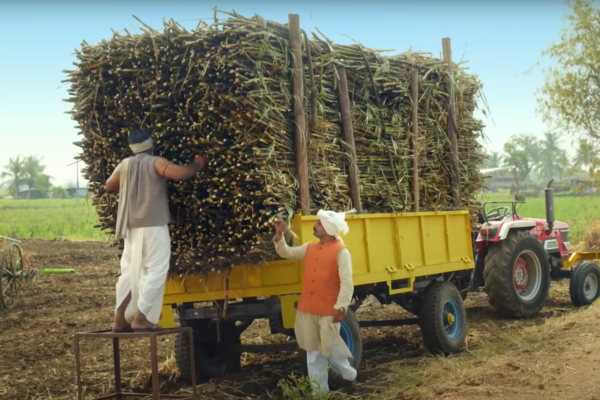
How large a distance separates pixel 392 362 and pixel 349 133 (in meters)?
2.47

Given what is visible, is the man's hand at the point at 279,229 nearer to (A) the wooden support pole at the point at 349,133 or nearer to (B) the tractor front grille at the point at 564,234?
(A) the wooden support pole at the point at 349,133

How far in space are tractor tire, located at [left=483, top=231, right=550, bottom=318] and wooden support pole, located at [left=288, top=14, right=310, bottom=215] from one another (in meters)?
4.90

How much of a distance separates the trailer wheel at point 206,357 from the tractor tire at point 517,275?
429cm

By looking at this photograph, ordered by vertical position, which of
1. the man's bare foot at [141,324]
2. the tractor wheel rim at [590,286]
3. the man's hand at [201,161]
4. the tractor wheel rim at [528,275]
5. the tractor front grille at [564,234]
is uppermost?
the man's hand at [201,161]

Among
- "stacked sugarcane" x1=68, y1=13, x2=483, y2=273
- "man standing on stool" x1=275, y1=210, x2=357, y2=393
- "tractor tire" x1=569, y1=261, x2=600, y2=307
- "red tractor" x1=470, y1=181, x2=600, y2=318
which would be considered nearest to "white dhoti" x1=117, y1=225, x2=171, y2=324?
"stacked sugarcane" x1=68, y1=13, x2=483, y2=273

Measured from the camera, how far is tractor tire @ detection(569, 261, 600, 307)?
12.1 meters

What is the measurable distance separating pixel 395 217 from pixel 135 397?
10.1 feet

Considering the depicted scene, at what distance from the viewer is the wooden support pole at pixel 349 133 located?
7.71 meters

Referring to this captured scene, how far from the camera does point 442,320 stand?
8.82 metres

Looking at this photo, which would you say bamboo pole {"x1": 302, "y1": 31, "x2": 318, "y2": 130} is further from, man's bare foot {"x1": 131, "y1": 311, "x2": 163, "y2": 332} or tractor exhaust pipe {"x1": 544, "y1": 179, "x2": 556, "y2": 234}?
tractor exhaust pipe {"x1": 544, "y1": 179, "x2": 556, "y2": 234}

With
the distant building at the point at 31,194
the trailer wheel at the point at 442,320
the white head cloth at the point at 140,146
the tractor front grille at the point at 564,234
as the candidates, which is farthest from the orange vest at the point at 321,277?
the distant building at the point at 31,194

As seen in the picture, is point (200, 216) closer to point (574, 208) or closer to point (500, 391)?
point (500, 391)

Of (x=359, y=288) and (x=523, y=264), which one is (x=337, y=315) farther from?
(x=523, y=264)

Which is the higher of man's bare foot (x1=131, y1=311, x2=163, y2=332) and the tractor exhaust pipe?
the tractor exhaust pipe
